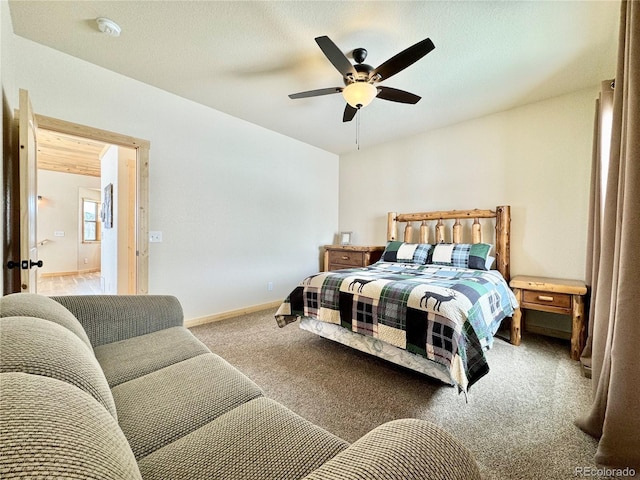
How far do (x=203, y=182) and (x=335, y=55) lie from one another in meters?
2.20

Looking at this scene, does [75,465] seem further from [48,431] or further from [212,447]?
[212,447]

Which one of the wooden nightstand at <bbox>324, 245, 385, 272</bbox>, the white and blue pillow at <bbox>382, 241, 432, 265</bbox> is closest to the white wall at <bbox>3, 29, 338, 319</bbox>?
the wooden nightstand at <bbox>324, 245, 385, 272</bbox>

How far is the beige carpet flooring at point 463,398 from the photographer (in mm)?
1410

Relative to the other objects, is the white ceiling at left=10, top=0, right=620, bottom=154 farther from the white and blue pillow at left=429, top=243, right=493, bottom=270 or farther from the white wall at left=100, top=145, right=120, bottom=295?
the white wall at left=100, top=145, right=120, bottom=295

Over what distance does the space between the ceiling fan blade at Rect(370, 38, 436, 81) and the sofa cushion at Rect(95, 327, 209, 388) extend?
89.5 inches

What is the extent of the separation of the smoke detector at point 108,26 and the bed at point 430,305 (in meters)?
2.59

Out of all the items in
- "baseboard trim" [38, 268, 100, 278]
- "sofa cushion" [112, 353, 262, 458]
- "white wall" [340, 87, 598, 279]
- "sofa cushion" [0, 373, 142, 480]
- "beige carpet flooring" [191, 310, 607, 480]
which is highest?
"white wall" [340, 87, 598, 279]

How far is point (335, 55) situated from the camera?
1.89m

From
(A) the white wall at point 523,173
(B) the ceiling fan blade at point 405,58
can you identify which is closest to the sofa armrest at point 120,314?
(B) the ceiling fan blade at point 405,58

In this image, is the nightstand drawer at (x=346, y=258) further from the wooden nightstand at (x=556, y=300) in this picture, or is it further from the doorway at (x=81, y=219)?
the doorway at (x=81, y=219)

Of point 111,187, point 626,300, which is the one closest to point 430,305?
point 626,300

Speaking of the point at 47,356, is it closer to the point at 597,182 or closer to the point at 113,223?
the point at 597,182

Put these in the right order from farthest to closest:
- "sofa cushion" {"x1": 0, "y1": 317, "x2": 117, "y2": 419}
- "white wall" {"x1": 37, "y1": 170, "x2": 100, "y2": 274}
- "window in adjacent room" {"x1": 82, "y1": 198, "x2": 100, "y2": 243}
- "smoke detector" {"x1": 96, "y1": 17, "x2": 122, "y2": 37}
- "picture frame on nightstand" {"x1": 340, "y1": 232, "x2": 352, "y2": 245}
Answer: "window in adjacent room" {"x1": 82, "y1": 198, "x2": 100, "y2": 243}, "white wall" {"x1": 37, "y1": 170, "x2": 100, "y2": 274}, "picture frame on nightstand" {"x1": 340, "y1": 232, "x2": 352, "y2": 245}, "smoke detector" {"x1": 96, "y1": 17, "x2": 122, "y2": 37}, "sofa cushion" {"x1": 0, "y1": 317, "x2": 117, "y2": 419}

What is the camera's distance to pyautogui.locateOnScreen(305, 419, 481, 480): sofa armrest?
1.67ft
